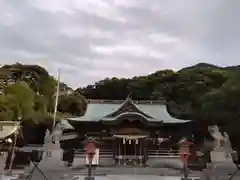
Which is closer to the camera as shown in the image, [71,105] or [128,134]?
[128,134]

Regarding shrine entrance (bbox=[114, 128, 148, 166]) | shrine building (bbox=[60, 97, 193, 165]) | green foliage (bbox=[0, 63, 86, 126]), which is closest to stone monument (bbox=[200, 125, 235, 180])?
shrine building (bbox=[60, 97, 193, 165])

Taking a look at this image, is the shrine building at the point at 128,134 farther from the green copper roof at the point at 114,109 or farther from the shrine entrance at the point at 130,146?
the green copper roof at the point at 114,109

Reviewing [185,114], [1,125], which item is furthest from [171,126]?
[1,125]

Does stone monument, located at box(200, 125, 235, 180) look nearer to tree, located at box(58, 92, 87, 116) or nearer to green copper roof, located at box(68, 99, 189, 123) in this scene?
green copper roof, located at box(68, 99, 189, 123)

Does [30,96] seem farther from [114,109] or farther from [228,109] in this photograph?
[228,109]

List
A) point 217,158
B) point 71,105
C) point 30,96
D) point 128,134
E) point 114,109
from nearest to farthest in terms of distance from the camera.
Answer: point 217,158
point 128,134
point 114,109
point 30,96
point 71,105

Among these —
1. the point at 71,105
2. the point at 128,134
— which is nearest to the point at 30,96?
the point at 71,105

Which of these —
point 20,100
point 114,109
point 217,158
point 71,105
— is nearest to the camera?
point 217,158

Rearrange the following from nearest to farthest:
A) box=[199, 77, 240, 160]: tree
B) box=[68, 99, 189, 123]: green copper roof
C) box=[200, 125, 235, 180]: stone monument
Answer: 1. box=[200, 125, 235, 180]: stone monument
2. box=[199, 77, 240, 160]: tree
3. box=[68, 99, 189, 123]: green copper roof

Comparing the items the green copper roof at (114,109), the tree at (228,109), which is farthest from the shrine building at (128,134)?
the tree at (228,109)

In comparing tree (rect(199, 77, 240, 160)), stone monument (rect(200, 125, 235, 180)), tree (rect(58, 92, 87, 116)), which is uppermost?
tree (rect(58, 92, 87, 116))

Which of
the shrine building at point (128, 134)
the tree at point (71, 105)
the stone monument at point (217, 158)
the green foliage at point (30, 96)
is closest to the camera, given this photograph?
the stone monument at point (217, 158)

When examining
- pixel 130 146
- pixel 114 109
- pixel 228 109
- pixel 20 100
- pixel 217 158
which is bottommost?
pixel 217 158

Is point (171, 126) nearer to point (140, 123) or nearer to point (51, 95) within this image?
point (140, 123)
